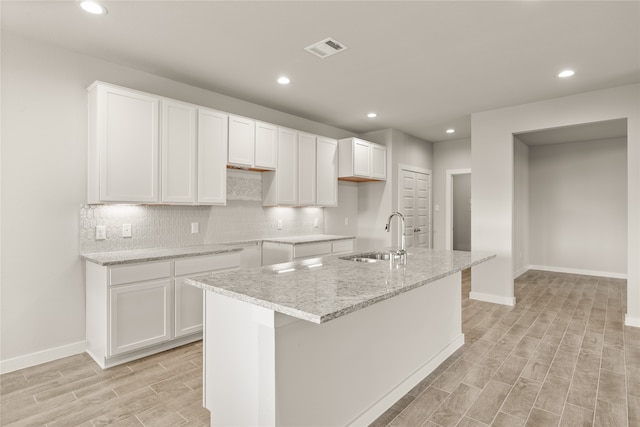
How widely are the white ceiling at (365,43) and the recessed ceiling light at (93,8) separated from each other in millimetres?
52

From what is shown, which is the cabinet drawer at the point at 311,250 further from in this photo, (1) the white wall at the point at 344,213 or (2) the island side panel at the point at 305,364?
(2) the island side panel at the point at 305,364

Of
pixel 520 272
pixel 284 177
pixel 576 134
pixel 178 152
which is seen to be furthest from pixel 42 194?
pixel 576 134

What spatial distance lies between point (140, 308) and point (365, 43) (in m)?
2.96

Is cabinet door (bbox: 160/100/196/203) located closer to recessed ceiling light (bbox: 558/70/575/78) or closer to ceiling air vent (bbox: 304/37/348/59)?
ceiling air vent (bbox: 304/37/348/59)

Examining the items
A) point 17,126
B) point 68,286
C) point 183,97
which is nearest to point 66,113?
point 17,126

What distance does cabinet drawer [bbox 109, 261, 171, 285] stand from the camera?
2.78 meters

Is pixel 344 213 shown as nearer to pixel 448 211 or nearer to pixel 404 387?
pixel 448 211

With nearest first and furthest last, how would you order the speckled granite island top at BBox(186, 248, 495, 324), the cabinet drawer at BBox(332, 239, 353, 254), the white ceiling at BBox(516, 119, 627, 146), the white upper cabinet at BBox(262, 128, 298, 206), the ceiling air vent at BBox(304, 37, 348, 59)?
the speckled granite island top at BBox(186, 248, 495, 324), the ceiling air vent at BBox(304, 37, 348, 59), the white upper cabinet at BBox(262, 128, 298, 206), the cabinet drawer at BBox(332, 239, 353, 254), the white ceiling at BBox(516, 119, 627, 146)

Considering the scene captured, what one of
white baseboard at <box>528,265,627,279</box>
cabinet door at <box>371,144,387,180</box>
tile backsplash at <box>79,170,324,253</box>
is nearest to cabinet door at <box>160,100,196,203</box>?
tile backsplash at <box>79,170,324,253</box>

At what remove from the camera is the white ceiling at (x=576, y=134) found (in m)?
5.58

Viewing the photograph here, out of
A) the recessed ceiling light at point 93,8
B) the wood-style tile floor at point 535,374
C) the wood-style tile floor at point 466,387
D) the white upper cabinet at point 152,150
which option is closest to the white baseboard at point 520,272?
the wood-style tile floor at point 535,374

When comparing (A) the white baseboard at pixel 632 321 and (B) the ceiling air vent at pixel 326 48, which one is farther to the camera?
(A) the white baseboard at pixel 632 321

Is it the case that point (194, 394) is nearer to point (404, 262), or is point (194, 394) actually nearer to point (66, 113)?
point (404, 262)

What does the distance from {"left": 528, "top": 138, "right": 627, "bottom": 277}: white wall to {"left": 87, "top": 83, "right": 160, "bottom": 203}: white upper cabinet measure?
7.30 metres
